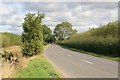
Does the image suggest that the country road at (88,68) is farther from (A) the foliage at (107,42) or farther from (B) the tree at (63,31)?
(B) the tree at (63,31)

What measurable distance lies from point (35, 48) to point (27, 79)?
1697 centimetres

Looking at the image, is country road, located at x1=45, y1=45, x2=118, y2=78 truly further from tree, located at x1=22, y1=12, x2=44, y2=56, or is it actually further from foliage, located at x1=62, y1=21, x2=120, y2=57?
foliage, located at x1=62, y1=21, x2=120, y2=57

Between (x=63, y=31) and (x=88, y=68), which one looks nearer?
(x=88, y=68)

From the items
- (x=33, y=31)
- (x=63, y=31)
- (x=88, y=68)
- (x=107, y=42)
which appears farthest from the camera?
(x=63, y=31)

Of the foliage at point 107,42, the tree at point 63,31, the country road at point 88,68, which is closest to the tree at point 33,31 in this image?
the country road at point 88,68

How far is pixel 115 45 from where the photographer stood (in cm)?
3419

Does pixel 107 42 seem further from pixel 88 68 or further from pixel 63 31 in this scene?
pixel 63 31

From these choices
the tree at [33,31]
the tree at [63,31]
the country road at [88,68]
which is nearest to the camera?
the country road at [88,68]

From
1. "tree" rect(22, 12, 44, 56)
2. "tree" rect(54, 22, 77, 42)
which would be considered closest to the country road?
"tree" rect(22, 12, 44, 56)

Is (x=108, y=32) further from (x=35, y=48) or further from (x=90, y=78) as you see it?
(x=90, y=78)

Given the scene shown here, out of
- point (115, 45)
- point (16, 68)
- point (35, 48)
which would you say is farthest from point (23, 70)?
point (115, 45)

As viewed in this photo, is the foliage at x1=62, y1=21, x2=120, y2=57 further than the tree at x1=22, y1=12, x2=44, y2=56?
Yes

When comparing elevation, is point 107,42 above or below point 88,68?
above

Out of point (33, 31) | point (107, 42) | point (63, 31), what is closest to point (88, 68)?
point (33, 31)
